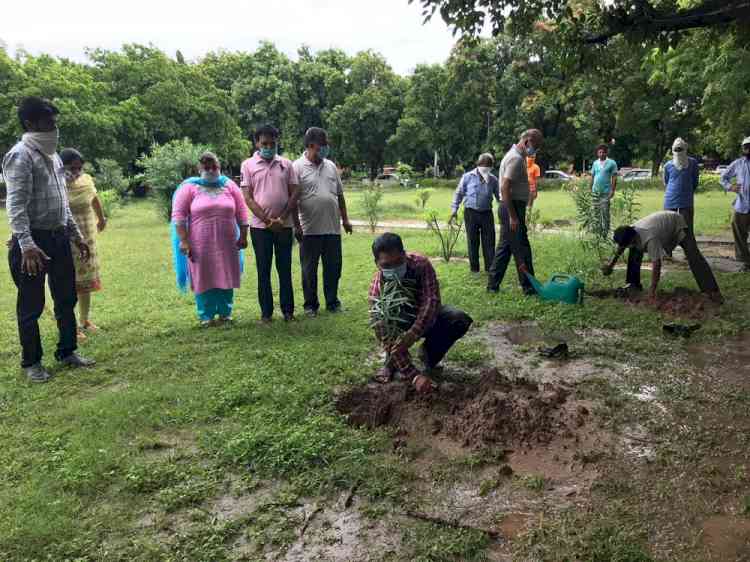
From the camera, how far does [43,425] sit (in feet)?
12.3

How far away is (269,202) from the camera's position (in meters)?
5.61

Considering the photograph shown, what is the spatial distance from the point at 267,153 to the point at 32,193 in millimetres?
2020

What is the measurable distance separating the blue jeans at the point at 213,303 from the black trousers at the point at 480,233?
3.68m

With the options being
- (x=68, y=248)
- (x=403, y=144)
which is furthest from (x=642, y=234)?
(x=403, y=144)

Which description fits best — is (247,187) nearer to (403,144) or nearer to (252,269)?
(252,269)

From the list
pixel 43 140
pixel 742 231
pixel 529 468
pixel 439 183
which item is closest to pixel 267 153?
pixel 43 140

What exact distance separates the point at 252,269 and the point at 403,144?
110 feet

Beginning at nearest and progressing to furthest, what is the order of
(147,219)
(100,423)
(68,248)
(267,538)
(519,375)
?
(267,538) → (100,423) → (519,375) → (68,248) → (147,219)

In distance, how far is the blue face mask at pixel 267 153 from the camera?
5.52m

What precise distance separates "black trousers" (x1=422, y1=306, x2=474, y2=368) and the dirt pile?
278mm

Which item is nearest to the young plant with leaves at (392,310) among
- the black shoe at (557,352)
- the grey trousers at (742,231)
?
the black shoe at (557,352)

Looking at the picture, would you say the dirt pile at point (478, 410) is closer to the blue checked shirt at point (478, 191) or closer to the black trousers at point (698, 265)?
the black trousers at point (698, 265)

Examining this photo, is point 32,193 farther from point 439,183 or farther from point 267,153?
point 439,183

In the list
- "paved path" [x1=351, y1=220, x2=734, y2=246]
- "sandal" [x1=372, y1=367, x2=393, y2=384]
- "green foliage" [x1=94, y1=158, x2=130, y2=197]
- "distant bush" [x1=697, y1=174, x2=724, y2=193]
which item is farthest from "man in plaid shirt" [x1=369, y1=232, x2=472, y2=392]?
"distant bush" [x1=697, y1=174, x2=724, y2=193]
